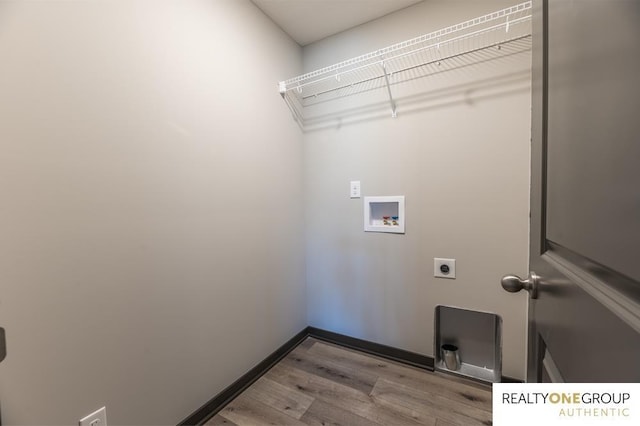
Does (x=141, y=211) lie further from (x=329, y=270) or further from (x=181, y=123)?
(x=329, y=270)

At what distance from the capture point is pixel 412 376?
166cm

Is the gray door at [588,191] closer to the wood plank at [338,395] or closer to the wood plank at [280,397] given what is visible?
the wood plank at [338,395]

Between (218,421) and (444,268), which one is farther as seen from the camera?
(444,268)

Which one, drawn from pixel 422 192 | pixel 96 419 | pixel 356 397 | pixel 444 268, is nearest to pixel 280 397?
pixel 356 397

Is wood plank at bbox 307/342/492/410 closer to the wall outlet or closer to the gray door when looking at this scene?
the gray door

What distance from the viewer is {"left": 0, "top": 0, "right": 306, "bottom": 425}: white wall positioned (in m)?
0.82

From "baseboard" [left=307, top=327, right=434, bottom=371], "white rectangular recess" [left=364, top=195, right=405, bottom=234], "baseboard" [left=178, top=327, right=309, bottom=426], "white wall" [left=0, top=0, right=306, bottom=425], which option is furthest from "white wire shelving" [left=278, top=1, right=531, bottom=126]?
"baseboard" [left=178, top=327, right=309, bottom=426]

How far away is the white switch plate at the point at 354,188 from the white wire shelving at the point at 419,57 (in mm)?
529

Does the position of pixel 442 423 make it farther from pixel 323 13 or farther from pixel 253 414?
pixel 323 13

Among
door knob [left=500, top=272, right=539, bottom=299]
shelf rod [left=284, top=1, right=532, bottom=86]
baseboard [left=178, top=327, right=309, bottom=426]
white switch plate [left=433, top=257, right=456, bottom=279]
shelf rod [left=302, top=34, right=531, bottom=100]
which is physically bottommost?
baseboard [left=178, top=327, right=309, bottom=426]

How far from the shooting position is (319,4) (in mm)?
1657

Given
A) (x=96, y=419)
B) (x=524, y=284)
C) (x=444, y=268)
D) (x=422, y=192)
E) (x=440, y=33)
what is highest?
(x=440, y=33)

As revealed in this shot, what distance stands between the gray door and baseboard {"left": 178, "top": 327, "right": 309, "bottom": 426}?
150 cm

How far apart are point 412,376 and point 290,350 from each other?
884mm
